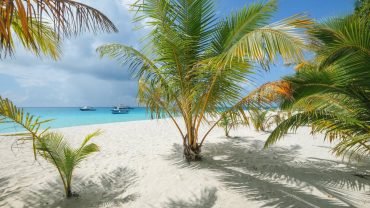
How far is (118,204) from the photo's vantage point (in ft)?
10.8

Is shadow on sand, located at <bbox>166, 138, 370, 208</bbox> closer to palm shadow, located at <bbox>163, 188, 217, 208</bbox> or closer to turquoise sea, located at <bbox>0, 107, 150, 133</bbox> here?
palm shadow, located at <bbox>163, 188, 217, 208</bbox>

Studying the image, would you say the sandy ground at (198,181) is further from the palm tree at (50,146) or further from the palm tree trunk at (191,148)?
the palm tree at (50,146)

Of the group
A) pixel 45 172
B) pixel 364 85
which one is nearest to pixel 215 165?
pixel 364 85

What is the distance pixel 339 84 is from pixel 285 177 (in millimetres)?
1905

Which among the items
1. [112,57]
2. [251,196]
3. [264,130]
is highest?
[112,57]

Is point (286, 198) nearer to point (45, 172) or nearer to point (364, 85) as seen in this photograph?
point (364, 85)

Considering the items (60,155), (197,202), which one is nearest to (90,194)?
(60,155)

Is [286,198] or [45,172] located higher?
[286,198]

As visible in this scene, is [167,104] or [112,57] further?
[167,104]

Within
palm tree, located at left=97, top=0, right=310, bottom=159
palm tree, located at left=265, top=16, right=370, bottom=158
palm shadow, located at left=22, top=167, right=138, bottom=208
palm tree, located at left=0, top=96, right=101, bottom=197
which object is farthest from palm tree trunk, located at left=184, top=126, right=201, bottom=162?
palm tree, located at left=0, top=96, right=101, bottom=197

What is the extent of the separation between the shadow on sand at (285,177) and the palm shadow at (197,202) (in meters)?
0.44

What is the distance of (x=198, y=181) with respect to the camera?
3.92 metres

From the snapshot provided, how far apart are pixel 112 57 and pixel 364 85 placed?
428 centimetres

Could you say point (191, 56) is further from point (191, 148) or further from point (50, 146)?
point (50, 146)
